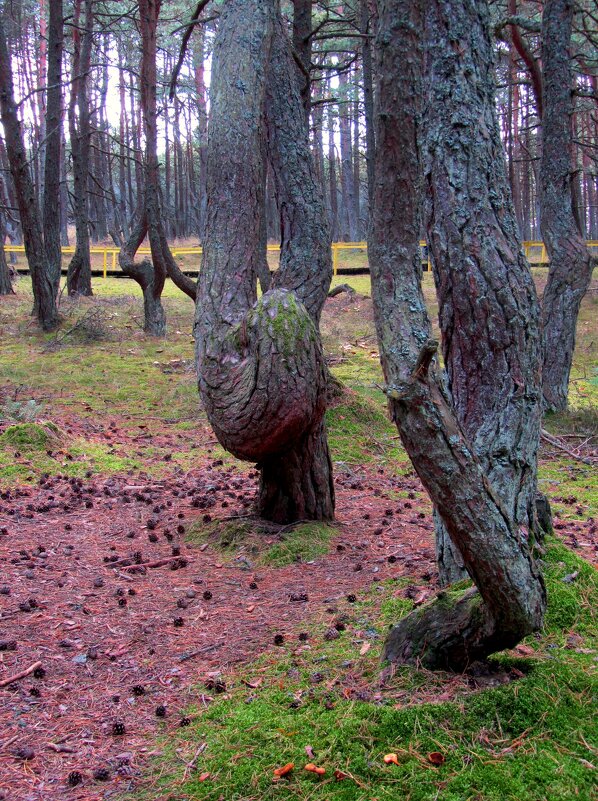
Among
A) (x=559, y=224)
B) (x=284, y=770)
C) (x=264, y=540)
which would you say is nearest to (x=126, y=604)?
(x=264, y=540)

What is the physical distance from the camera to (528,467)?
351 cm

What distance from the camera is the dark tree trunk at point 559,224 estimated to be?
10.2 m

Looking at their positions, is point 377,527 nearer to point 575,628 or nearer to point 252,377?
point 252,377

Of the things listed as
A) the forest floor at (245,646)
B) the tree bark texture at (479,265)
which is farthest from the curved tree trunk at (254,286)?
the tree bark texture at (479,265)

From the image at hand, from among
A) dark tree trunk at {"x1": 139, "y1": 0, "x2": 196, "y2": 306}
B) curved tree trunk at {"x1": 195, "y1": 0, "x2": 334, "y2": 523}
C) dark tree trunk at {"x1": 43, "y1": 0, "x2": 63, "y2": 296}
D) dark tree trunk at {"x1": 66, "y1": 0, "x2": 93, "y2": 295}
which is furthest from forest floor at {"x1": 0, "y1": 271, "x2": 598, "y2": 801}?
dark tree trunk at {"x1": 66, "y1": 0, "x2": 93, "y2": 295}

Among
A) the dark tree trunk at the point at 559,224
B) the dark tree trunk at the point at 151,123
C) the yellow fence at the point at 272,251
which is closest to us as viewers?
the dark tree trunk at the point at 559,224

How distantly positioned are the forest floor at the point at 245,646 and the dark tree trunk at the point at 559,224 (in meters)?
2.10

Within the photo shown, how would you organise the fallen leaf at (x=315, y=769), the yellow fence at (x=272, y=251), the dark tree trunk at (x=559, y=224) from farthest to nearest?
the yellow fence at (x=272, y=251) < the dark tree trunk at (x=559, y=224) < the fallen leaf at (x=315, y=769)

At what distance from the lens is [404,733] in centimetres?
275

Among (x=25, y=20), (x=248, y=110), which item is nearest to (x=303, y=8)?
(x=248, y=110)

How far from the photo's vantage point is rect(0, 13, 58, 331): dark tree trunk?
46.4 feet

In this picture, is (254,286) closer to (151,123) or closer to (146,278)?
(151,123)

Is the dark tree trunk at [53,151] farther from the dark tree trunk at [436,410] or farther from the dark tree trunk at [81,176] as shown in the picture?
the dark tree trunk at [436,410]

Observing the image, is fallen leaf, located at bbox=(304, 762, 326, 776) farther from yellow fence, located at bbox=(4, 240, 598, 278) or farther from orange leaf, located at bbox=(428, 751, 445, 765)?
yellow fence, located at bbox=(4, 240, 598, 278)
